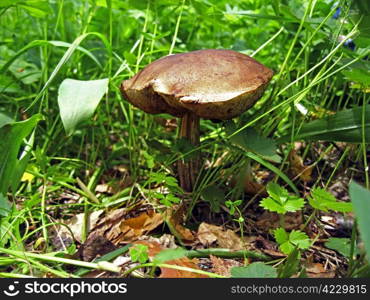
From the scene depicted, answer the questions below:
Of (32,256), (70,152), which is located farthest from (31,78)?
(32,256)

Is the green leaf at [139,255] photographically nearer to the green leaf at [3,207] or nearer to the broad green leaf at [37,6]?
the green leaf at [3,207]

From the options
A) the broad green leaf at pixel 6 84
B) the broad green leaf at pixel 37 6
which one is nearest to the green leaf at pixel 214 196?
the broad green leaf at pixel 6 84

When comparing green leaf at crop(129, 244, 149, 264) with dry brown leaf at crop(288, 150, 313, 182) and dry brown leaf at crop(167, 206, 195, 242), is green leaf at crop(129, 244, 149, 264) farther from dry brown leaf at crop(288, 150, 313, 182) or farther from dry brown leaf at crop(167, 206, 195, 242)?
dry brown leaf at crop(288, 150, 313, 182)

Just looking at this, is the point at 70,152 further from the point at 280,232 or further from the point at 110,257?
the point at 280,232

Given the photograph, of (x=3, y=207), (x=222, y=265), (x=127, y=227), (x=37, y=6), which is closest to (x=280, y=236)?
(x=222, y=265)

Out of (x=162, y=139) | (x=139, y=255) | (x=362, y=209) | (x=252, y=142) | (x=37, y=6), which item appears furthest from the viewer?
(x=162, y=139)

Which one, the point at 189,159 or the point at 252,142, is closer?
the point at 252,142

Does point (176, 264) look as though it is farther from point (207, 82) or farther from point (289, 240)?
point (207, 82)
